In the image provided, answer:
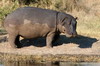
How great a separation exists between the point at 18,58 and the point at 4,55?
673 mm

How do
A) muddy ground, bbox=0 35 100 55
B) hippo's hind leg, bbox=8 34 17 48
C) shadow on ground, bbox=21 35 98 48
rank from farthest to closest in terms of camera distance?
1. shadow on ground, bbox=21 35 98 48
2. hippo's hind leg, bbox=8 34 17 48
3. muddy ground, bbox=0 35 100 55

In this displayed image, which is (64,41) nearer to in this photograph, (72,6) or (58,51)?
(58,51)

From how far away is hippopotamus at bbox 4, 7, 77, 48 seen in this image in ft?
51.1

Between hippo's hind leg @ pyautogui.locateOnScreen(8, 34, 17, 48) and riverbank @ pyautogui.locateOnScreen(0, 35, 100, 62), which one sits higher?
hippo's hind leg @ pyautogui.locateOnScreen(8, 34, 17, 48)

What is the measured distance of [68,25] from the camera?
51.5 feet

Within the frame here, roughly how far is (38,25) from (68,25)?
116cm

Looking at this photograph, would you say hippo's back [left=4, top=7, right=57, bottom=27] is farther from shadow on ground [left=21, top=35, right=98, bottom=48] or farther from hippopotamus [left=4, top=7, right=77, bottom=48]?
shadow on ground [left=21, top=35, right=98, bottom=48]

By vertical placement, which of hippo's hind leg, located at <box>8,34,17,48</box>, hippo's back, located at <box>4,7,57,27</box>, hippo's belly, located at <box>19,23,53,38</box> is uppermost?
hippo's back, located at <box>4,7,57,27</box>

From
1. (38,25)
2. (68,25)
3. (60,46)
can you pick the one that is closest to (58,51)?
(60,46)

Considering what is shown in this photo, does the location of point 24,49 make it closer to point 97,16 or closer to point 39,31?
point 39,31

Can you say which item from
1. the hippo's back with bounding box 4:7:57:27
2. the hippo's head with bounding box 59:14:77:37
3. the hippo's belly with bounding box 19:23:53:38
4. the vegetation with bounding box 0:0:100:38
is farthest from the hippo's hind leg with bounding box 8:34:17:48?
the vegetation with bounding box 0:0:100:38

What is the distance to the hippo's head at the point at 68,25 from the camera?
15547 mm

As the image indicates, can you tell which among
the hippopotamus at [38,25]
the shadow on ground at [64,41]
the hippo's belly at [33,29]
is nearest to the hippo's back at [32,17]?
the hippopotamus at [38,25]

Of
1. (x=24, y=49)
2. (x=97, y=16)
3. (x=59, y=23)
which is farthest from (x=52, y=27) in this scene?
(x=97, y=16)
